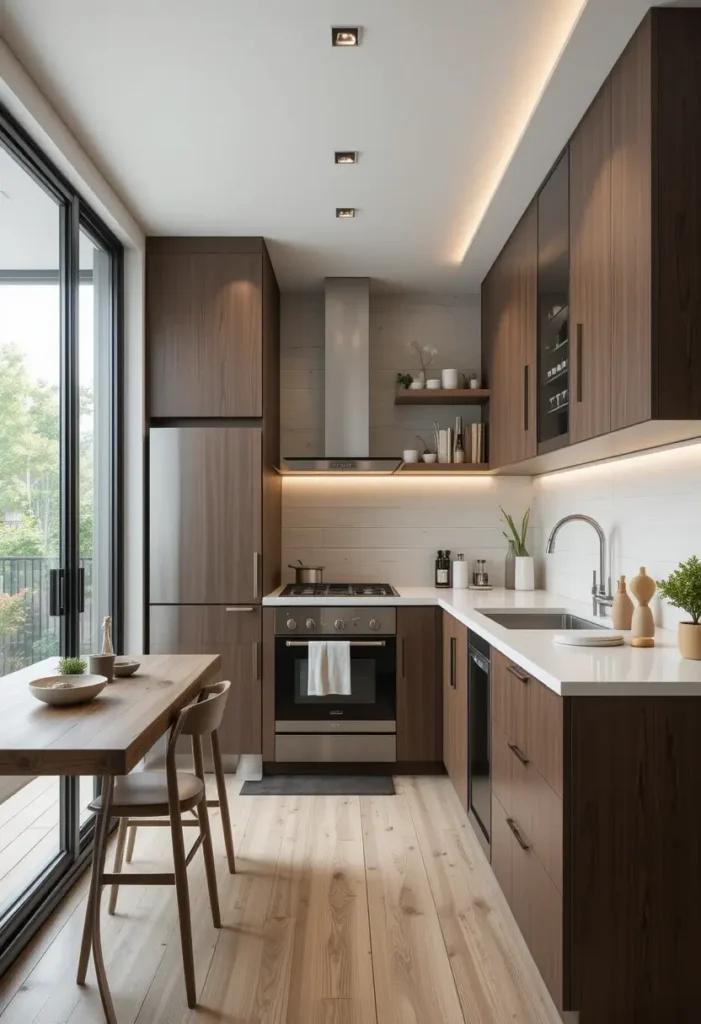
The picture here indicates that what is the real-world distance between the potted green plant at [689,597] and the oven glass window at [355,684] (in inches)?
80.3

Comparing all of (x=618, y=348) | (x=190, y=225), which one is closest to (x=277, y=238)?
(x=190, y=225)

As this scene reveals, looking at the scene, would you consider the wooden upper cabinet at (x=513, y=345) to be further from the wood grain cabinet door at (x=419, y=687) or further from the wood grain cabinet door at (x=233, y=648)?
the wood grain cabinet door at (x=233, y=648)

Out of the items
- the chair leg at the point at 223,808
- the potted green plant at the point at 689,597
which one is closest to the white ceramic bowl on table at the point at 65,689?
the chair leg at the point at 223,808

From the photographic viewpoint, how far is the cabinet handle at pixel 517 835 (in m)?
2.24

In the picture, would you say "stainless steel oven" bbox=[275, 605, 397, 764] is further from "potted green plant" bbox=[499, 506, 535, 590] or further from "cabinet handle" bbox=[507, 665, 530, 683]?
"cabinet handle" bbox=[507, 665, 530, 683]

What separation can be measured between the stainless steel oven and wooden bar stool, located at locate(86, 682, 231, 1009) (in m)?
1.28

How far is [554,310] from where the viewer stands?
2.96m

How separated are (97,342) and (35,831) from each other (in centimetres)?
208

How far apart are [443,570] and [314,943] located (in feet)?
8.14

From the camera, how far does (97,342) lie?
140 inches

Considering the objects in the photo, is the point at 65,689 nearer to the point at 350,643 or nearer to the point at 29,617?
the point at 29,617

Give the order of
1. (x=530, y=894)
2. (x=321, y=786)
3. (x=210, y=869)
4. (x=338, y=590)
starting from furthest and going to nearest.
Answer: (x=338, y=590), (x=321, y=786), (x=210, y=869), (x=530, y=894)

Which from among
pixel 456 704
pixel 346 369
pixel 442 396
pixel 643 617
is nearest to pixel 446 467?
pixel 442 396

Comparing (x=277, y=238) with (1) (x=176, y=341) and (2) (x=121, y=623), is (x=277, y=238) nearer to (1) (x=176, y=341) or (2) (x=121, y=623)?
(1) (x=176, y=341)
